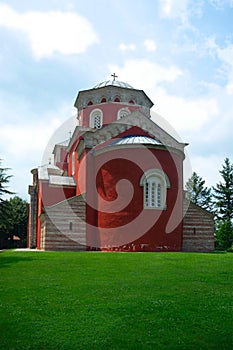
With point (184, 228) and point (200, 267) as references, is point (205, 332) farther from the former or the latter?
point (184, 228)

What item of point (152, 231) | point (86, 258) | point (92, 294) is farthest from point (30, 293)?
point (152, 231)

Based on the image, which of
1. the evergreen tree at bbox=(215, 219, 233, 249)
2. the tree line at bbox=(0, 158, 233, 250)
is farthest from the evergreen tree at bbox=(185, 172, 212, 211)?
the evergreen tree at bbox=(215, 219, 233, 249)

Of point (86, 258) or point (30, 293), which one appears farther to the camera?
point (86, 258)

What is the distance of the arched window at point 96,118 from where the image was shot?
25406mm

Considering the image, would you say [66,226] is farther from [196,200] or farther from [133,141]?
[196,200]

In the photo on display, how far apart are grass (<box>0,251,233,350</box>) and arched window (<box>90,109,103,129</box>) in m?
15.3

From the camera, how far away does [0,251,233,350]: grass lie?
599 centimetres

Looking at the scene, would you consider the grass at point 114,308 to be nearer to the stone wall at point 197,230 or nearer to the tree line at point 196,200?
the stone wall at point 197,230

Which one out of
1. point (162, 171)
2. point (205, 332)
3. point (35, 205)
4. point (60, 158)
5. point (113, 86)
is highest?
point (113, 86)

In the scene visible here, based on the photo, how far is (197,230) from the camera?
2175 centimetres

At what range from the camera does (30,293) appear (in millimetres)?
8234

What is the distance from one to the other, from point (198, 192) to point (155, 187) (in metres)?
32.5

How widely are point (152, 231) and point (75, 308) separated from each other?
11.5 meters

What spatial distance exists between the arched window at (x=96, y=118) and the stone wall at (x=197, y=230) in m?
8.28
